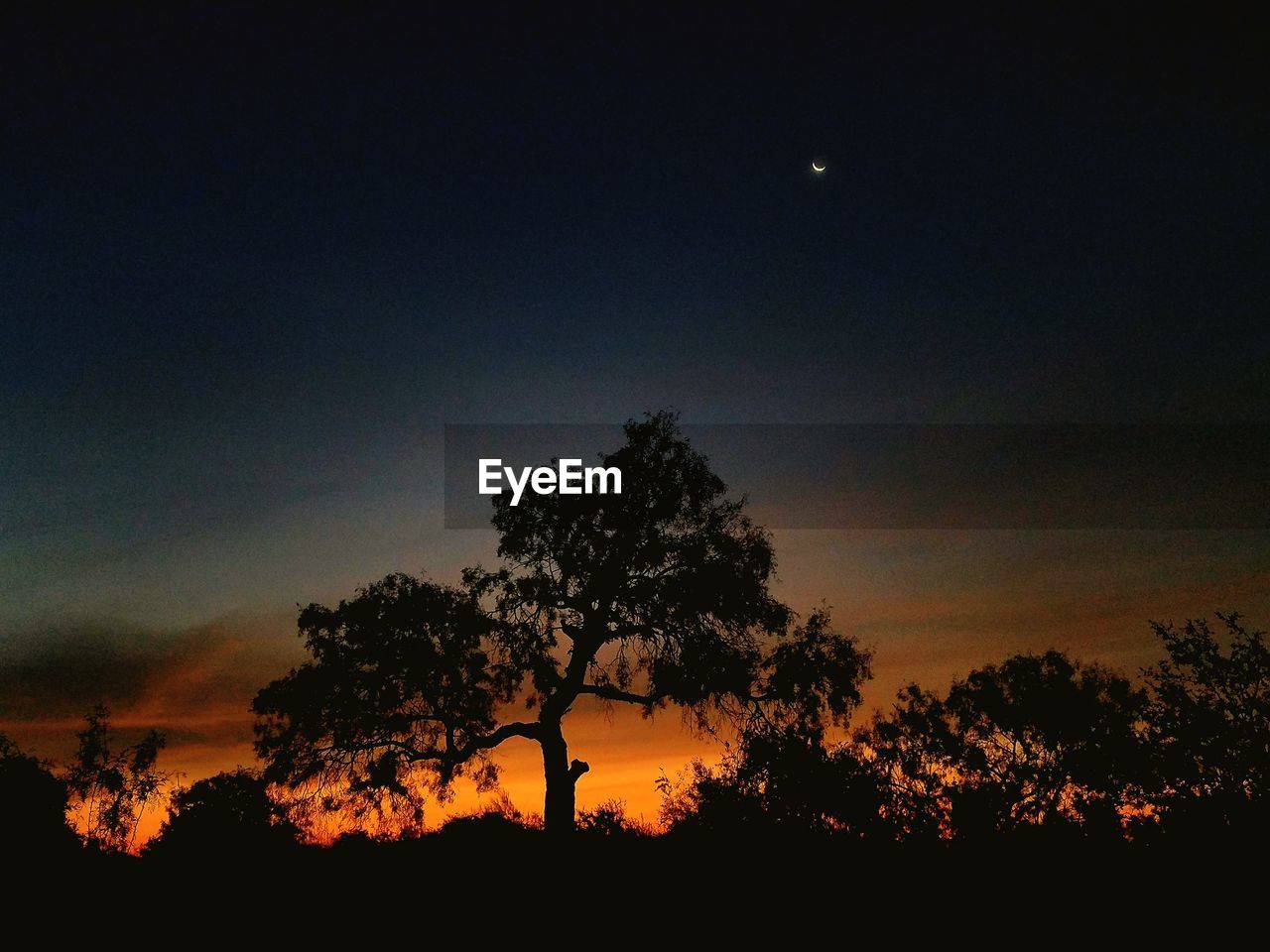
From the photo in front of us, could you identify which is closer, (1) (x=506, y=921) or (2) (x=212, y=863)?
(1) (x=506, y=921)

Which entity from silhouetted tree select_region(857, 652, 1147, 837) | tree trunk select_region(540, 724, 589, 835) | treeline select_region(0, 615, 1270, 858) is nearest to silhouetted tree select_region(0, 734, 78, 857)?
treeline select_region(0, 615, 1270, 858)

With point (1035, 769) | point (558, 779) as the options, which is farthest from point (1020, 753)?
point (558, 779)

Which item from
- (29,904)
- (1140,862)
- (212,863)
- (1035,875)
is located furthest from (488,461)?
(1140,862)

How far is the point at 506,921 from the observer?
16.8 meters

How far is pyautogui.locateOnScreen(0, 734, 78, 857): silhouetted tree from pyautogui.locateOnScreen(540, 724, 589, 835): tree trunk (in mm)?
14805

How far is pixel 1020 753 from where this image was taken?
89.6 ft

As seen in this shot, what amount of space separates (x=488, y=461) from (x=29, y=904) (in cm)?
1724

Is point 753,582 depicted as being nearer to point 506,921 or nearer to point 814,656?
point 814,656

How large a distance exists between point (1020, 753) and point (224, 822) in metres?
27.7

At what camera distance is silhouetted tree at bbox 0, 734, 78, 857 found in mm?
23328

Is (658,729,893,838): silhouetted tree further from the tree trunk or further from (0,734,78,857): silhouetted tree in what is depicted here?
(0,734,78,857): silhouetted tree

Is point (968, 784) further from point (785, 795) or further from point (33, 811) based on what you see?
point (33, 811)

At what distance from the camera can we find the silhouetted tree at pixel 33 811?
23328 millimetres

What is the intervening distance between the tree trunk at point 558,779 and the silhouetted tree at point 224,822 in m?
8.19
